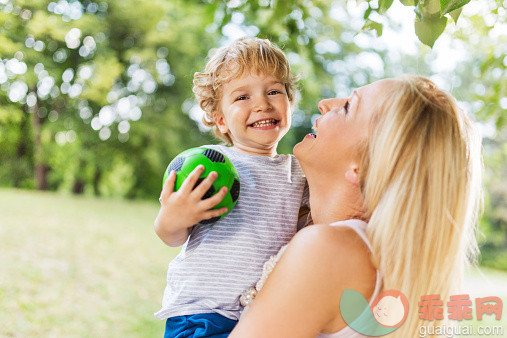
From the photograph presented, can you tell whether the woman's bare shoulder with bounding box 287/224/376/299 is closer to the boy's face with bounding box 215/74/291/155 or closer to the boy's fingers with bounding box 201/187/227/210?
the boy's fingers with bounding box 201/187/227/210

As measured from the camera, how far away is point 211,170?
174cm

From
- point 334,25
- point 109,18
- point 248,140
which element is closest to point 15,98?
point 109,18

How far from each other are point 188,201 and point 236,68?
33.8 inches

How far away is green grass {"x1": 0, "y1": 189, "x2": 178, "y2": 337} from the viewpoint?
19.5 ft

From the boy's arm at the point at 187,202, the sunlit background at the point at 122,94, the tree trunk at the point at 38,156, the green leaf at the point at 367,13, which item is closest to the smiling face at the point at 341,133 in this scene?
the boy's arm at the point at 187,202

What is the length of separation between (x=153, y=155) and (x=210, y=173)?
19.9 meters

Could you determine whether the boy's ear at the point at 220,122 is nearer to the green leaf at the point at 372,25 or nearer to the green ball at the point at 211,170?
the green ball at the point at 211,170

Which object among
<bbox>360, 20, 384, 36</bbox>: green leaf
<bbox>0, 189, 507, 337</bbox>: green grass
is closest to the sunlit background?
<bbox>0, 189, 507, 337</bbox>: green grass

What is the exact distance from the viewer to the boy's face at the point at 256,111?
221 cm

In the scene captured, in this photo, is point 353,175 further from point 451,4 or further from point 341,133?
point 451,4

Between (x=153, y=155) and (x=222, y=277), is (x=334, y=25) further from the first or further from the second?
(x=222, y=277)

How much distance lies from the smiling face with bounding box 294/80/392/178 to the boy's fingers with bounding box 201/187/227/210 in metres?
0.34

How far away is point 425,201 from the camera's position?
4.79ft

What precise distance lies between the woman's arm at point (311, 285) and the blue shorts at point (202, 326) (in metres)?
0.39
